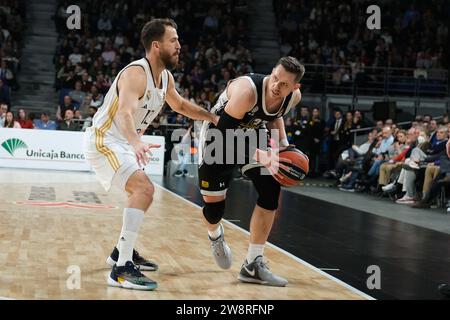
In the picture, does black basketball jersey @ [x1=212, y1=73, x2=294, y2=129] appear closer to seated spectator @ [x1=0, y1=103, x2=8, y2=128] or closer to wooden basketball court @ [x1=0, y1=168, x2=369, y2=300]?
wooden basketball court @ [x1=0, y1=168, x2=369, y2=300]

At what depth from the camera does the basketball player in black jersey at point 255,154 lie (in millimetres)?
5215

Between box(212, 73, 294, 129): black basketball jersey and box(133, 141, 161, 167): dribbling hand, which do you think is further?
box(212, 73, 294, 129): black basketball jersey

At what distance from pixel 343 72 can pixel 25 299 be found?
17621mm

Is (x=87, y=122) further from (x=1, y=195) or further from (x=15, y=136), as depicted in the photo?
(x=1, y=195)

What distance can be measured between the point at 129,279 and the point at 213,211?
1.03 meters

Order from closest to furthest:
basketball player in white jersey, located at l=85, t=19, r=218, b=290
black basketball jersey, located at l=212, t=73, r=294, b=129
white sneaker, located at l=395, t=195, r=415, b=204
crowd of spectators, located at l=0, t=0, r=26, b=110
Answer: basketball player in white jersey, located at l=85, t=19, r=218, b=290 < black basketball jersey, located at l=212, t=73, r=294, b=129 < white sneaker, located at l=395, t=195, r=415, b=204 < crowd of spectators, located at l=0, t=0, r=26, b=110

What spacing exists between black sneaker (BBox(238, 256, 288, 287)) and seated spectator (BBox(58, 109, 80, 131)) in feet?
40.5

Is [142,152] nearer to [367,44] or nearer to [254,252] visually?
[254,252]

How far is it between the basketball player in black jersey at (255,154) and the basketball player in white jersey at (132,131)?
0.85ft

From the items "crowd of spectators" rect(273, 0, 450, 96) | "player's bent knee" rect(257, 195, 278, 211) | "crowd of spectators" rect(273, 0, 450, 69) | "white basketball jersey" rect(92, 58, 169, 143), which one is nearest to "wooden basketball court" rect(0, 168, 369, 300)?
"player's bent knee" rect(257, 195, 278, 211)

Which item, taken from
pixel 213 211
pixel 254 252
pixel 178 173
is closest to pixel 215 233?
pixel 213 211

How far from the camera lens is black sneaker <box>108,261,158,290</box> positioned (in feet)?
16.1

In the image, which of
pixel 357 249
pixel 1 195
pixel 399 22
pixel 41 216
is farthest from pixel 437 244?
pixel 399 22

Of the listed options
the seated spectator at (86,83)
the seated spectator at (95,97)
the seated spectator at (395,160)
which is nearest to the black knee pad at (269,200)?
the seated spectator at (395,160)
